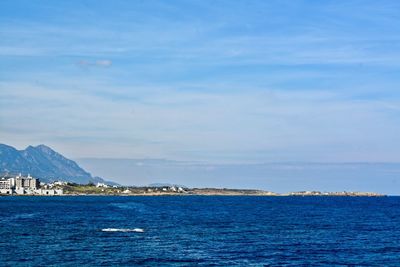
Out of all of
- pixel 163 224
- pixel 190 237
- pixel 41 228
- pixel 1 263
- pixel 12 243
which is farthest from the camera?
pixel 163 224

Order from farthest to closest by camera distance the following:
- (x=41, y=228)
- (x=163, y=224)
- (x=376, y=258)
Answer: (x=163, y=224)
(x=41, y=228)
(x=376, y=258)

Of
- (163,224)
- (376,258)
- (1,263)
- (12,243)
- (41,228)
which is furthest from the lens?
(163,224)

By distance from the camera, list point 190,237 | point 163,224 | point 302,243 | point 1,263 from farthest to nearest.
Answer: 1. point 163,224
2. point 190,237
3. point 302,243
4. point 1,263

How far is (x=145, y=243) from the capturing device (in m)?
116

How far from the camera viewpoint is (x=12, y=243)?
11438 centimetres

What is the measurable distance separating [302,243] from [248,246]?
1359cm

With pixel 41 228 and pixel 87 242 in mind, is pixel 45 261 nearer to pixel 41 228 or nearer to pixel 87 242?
pixel 87 242

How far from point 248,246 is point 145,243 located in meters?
20.1

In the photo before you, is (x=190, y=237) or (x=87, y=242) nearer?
(x=87, y=242)

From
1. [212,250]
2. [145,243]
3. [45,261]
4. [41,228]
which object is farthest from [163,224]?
[45,261]

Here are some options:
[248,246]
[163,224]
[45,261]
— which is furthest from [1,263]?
[163,224]

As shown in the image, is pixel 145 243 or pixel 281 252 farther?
pixel 145 243

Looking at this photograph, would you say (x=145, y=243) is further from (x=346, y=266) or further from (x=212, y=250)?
(x=346, y=266)

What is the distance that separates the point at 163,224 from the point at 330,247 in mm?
63115
